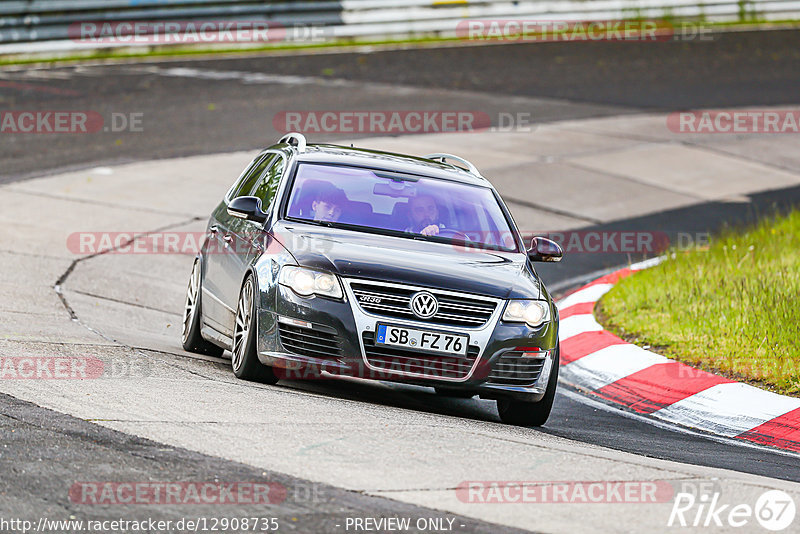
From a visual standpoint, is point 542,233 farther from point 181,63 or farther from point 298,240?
point 181,63

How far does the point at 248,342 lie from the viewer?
7988mm

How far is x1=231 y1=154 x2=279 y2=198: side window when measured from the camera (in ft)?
32.0

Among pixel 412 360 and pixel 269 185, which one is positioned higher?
pixel 269 185

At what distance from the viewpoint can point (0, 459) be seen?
5668 millimetres

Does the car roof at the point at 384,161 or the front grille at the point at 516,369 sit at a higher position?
the car roof at the point at 384,161

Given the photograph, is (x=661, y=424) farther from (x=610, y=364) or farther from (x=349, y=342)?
(x=349, y=342)

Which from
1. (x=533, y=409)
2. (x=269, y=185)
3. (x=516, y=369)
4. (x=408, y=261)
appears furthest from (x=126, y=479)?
(x=269, y=185)

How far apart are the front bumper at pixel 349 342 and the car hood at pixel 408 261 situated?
17cm

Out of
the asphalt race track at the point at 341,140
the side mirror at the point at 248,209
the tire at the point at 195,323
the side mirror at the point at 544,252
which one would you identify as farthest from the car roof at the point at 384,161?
the asphalt race track at the point at 341,140

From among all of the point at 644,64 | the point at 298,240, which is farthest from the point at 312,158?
the point at 644,64

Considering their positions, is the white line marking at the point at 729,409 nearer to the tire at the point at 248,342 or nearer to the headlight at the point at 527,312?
the headlight at the point at 527,312

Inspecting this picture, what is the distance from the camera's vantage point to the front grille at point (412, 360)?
7.63 meters

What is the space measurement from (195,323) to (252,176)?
1.23 meters

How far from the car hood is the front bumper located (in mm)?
174
